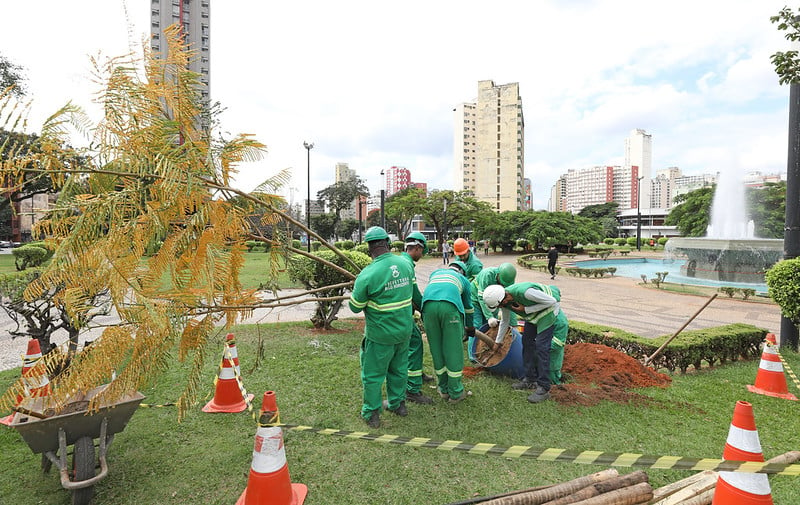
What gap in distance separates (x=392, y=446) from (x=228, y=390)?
1894 millimetres

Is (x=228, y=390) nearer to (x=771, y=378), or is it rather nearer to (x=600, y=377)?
(x=600, y=377)

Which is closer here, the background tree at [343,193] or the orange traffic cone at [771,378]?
the orange traffic cone at [771,378]

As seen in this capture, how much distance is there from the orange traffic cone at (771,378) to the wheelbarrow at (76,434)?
6409 millimetres

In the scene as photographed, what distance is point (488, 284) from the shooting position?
214 inches

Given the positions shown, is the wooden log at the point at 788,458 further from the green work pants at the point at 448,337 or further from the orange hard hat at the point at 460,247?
the orange hard hat at the point at 460,247

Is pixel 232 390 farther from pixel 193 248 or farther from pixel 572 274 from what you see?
pixel 572 274

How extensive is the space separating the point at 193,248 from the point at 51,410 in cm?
155

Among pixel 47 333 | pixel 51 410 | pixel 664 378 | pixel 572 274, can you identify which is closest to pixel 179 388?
pixel 47 333

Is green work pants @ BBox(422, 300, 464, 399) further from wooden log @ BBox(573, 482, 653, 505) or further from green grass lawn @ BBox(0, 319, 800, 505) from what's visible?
wooden log @ BBox(573, 482, 653, 505)

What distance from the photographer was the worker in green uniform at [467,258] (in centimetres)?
611

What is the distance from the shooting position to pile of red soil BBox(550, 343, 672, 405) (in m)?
4.46

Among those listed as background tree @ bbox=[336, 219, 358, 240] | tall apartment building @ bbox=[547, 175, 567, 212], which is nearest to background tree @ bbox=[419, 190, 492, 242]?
background tree @ bbox=[336, 219, 358, 240]

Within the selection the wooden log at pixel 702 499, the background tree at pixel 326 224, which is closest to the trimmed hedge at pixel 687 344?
the wooden log at pixel 702 499

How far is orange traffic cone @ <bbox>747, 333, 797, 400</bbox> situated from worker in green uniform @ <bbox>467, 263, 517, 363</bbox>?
9.56ft
